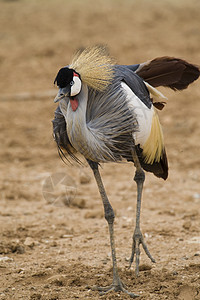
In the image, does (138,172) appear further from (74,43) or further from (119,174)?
(74,43)

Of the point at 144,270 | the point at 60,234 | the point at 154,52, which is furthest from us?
the point at 154,52

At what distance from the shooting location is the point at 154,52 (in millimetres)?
13891

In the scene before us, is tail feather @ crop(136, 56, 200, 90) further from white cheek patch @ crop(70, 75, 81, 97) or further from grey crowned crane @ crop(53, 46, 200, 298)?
white cheek patch @ crop(70, 75, 81, 97)

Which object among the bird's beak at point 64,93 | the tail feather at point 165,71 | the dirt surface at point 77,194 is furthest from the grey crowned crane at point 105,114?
the dirt surface at point 77,194

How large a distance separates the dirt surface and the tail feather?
1.54 metres

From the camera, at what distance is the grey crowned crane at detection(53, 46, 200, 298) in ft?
12.9

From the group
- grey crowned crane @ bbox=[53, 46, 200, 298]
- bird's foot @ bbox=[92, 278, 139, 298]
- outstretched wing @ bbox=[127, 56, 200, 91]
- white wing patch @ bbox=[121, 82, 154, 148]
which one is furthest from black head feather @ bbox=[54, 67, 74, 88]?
bird's foot @ bbox=[92, 278, 139, 298]

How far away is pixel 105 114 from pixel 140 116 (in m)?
0.31

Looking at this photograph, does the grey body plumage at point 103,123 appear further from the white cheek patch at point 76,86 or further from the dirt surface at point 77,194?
the dirt surface at point 77,194

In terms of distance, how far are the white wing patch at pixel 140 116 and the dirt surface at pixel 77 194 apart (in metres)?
1.10

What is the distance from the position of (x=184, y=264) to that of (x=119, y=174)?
322cm

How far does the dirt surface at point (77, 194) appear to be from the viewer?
14.7ft

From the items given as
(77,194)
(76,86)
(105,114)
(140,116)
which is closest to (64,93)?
(76,86)

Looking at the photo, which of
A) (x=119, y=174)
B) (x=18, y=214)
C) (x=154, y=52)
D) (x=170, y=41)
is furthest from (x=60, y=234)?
(x=170, y=41)
